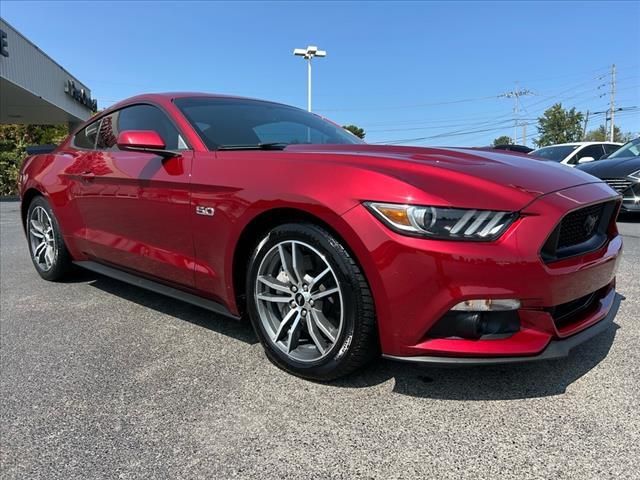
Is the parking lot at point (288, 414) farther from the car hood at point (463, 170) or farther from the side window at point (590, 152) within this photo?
the side window at point (590, 152)

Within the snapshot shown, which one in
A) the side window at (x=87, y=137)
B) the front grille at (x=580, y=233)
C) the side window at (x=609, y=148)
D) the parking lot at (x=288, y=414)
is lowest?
the parking lot at (x=288, y=414)

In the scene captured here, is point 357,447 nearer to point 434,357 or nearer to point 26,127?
point 434,357

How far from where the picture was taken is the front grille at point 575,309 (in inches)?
81.4

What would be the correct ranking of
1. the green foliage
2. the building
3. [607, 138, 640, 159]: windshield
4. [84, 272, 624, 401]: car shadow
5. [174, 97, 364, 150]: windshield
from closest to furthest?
1. [84, 272, 624, 401]: car shadow
2. [174, 97, 364, 150]: windshield
3. [607, 138, 640, 159]: windshield
4. the building
5. the green foliage

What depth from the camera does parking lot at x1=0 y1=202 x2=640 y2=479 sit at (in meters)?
1.74

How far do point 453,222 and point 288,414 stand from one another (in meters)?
1.04

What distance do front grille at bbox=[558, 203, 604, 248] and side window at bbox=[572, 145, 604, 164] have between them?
9.02 metres

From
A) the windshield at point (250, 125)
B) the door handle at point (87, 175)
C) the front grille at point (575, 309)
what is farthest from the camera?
the door handle at point (87, 175)

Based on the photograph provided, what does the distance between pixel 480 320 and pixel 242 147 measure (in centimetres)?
157

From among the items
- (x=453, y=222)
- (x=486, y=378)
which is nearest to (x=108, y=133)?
(x=453, y=222)

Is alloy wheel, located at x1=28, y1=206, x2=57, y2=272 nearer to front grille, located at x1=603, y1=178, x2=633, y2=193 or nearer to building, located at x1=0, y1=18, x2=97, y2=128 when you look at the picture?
front grille, located at x1=603, y1=178, x2=633, y2=193

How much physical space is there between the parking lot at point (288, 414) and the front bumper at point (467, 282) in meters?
0.29

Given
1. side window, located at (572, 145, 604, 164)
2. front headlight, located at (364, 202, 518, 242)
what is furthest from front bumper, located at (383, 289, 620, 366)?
side window, located at (572, 145, 604, 164)

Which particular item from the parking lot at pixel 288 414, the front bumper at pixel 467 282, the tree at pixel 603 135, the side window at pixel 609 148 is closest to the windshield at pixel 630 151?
the side window at pixel 609 148
